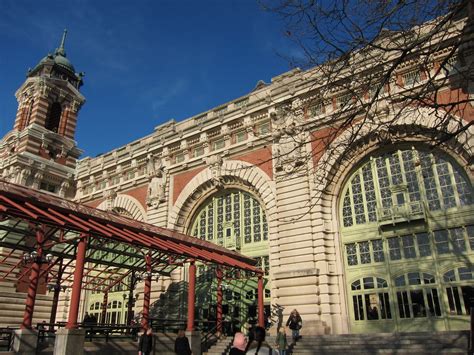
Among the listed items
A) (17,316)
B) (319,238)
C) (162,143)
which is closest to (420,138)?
(319,238)

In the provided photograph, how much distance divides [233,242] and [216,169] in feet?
16.7

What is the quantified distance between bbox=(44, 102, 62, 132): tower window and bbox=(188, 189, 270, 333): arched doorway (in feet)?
70.7

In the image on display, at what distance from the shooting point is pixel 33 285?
1446cm

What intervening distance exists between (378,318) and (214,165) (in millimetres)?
13757

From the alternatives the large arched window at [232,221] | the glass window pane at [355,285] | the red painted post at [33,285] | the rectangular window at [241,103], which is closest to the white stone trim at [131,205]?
the large arched window at [232,221]

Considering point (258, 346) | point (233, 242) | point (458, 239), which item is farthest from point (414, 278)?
point (258, 346)

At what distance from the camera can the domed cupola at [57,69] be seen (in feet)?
138

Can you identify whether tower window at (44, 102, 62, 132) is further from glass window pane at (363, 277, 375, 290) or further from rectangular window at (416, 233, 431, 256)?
rectangular window at (416, 233, 431, 256)

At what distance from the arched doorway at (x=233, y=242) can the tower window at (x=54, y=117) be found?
70.7 feet

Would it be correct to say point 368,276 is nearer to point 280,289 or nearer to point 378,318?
point 378,318

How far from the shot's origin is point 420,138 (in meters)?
20.4

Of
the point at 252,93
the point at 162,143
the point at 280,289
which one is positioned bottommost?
the point at 280,289

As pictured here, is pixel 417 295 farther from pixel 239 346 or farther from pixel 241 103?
pixel 241 103

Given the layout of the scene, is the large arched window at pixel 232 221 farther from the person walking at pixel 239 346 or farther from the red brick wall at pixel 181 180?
the person walking at pixel 239 346
